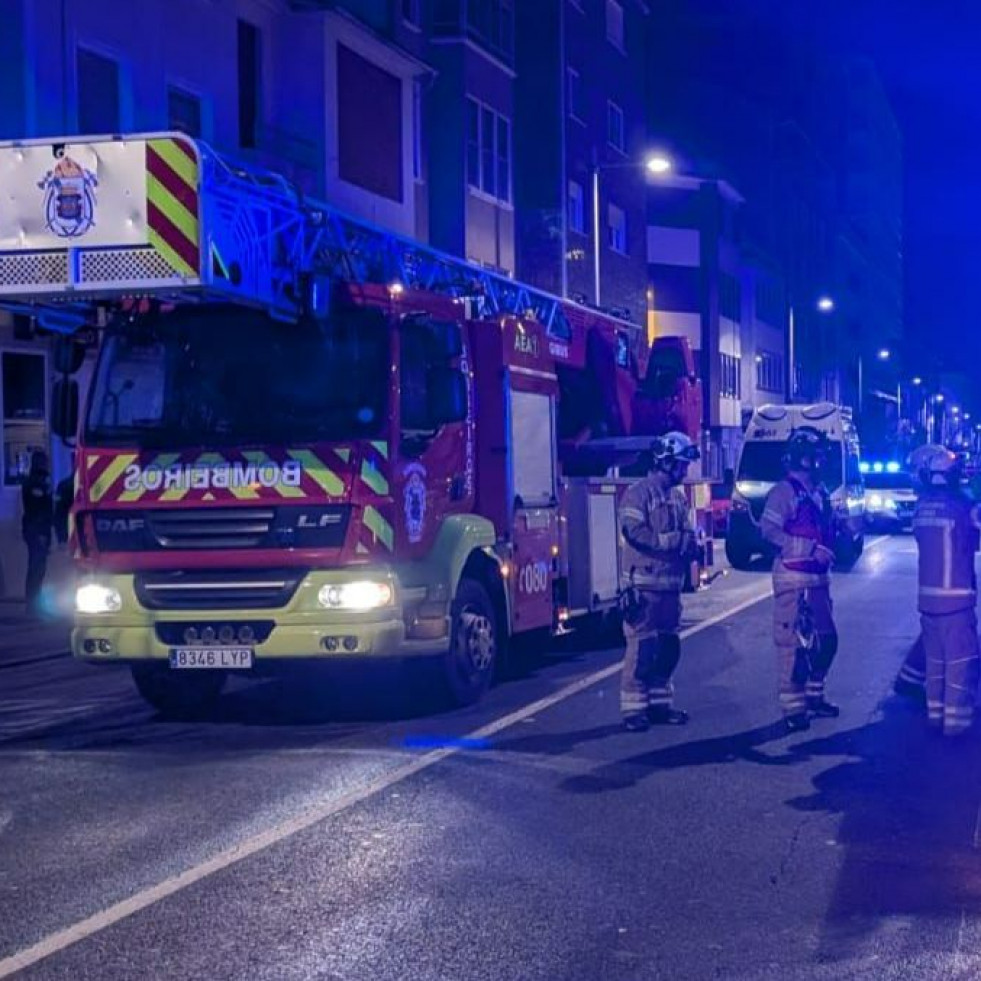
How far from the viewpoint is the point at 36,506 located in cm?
1745

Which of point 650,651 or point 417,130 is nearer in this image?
point 650,651

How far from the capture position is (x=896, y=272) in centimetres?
14775

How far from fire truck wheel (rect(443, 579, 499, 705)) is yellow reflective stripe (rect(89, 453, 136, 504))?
2316 mm

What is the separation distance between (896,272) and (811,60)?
191ft

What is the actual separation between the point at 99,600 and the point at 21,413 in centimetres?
1078

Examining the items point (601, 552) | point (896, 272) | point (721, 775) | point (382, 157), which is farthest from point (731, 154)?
point (896, 272)

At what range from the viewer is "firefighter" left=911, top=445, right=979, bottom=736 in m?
9.23

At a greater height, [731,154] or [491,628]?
[731,154]

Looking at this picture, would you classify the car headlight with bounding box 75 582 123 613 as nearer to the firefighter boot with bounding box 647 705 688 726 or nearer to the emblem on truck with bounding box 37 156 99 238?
the emblem on truck with bounding box 37 156 99 238

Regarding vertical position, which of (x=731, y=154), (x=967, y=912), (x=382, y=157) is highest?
(x=731, y=154)

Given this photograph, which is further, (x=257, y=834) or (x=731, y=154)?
(x=731, y=154)

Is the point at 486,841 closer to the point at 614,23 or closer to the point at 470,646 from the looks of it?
the point at 470,646

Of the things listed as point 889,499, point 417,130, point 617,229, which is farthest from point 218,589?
point 617,229

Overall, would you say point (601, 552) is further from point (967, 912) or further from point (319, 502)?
point (967, 912)
